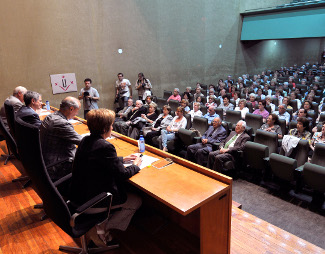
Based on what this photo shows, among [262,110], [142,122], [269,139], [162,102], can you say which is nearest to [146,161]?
[269,139]

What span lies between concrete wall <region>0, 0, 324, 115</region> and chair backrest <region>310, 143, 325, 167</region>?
18.8ft

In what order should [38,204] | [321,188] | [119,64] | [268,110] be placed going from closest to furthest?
[38,204], [321,188], [268,110], [119,64]

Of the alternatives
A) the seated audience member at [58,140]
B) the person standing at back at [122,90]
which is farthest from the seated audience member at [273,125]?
the person standing at back at [122,90]

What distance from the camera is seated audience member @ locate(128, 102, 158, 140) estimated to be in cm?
492

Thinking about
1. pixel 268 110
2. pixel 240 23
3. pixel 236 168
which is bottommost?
pixel 236 168

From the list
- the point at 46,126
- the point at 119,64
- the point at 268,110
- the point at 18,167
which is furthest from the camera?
the point at 119,64

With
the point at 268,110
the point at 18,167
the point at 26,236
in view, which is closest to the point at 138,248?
the point at 26,236

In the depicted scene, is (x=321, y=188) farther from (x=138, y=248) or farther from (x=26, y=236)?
(x=26, y=236)

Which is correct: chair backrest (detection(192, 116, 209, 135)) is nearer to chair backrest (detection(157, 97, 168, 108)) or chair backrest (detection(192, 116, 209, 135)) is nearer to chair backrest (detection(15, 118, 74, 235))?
chair backrest (detection(157, 97, 168, 108))

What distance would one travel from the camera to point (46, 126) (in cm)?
207

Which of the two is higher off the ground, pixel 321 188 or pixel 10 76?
pixel 10 76

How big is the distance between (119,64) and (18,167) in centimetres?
476

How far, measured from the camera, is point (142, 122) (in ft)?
16.4

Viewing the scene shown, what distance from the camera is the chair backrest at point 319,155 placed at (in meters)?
3.03
